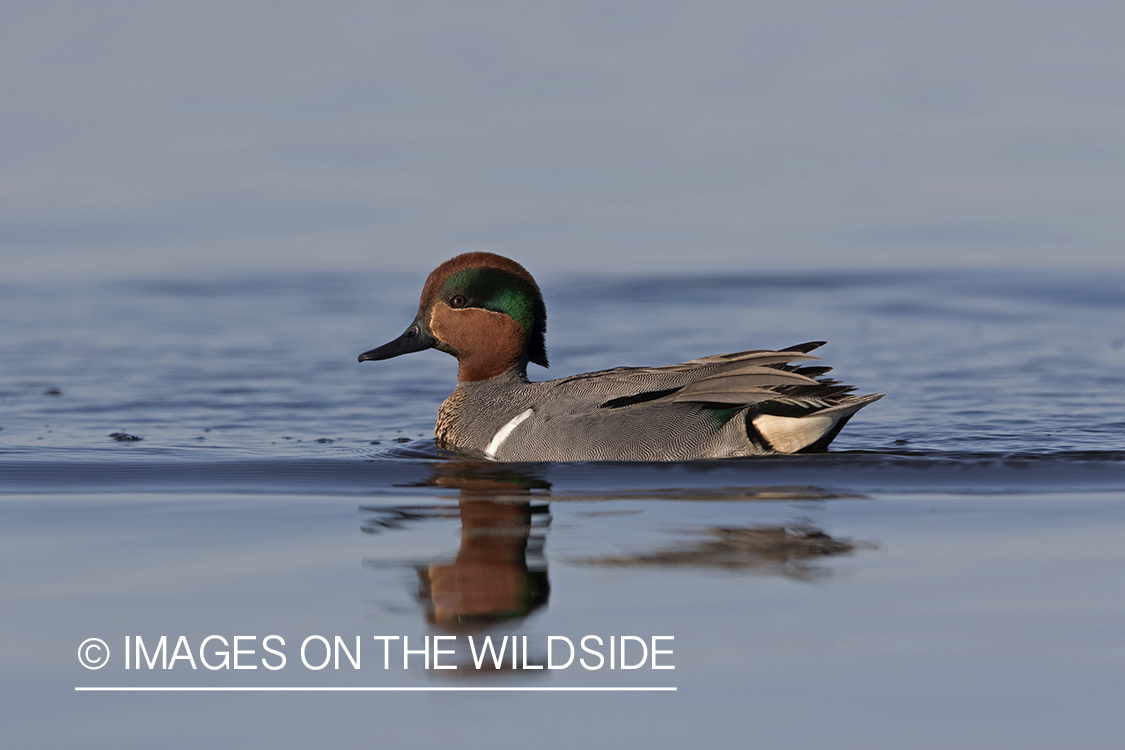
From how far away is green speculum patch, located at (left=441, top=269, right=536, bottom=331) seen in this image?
9234mm

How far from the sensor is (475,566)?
19.0 ft

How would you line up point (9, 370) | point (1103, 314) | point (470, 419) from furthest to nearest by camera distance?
point (1103, 314), point (9, 370), point (470, 419)

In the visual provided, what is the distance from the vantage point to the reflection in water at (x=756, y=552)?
18.9 ft

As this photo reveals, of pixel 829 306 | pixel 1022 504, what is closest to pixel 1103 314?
pixel 829 306

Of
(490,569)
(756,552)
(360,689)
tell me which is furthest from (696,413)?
(360,689)

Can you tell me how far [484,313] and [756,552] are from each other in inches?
143

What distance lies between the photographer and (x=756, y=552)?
19.7ft

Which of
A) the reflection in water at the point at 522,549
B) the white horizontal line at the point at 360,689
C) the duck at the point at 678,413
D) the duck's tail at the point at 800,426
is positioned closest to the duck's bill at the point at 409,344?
the duck at the point at 678,413

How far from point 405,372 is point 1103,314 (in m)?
7.32

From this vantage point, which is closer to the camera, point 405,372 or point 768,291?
point 405,372

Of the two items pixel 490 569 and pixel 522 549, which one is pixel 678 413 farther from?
pixel 490 569

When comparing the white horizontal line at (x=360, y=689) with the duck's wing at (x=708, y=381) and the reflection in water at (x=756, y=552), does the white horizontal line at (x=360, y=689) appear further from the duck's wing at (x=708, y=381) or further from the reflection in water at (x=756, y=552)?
the duck's wing at (x=708, y=381)

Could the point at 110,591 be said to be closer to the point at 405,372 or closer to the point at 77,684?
the point at 77,684

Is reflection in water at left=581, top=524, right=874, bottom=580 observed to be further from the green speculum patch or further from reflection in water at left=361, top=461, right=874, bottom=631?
the green speculum patch
